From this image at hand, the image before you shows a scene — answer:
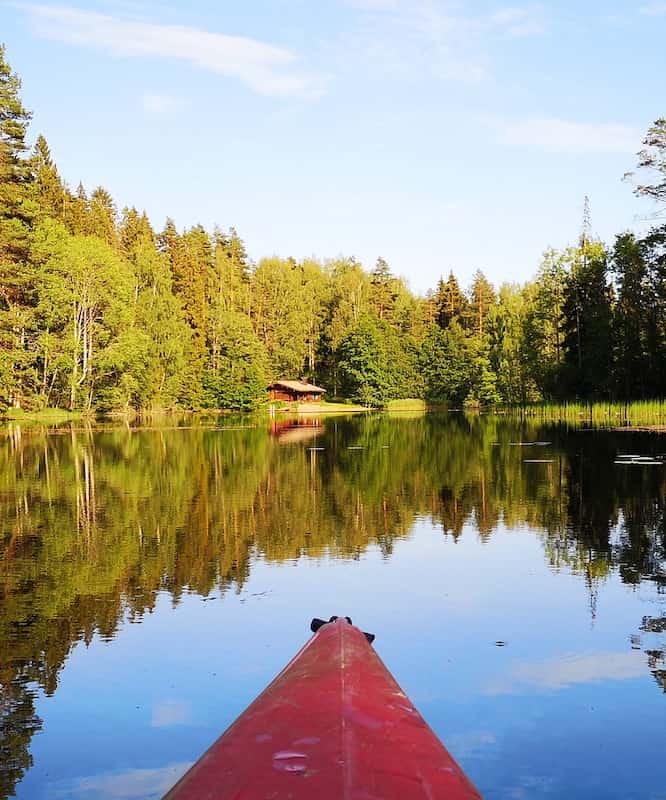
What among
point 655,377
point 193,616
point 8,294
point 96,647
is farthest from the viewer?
point 655,377

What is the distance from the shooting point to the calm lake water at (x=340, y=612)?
5.24 meters

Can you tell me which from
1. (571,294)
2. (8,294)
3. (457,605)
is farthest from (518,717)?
(571,294)

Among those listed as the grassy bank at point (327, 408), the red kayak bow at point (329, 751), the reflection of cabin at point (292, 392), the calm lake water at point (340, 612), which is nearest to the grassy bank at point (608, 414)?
the calm lake water at point (340, 612)

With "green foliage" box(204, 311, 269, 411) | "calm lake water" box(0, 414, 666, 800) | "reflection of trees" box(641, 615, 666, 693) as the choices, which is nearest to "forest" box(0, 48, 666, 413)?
"green foliage" box(204, 311, 269, 411)

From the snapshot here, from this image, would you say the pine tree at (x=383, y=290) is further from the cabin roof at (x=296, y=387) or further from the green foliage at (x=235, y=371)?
the green foliage at (x=235, y=371)

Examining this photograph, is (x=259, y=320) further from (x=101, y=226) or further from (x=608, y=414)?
(x=608, y=414)

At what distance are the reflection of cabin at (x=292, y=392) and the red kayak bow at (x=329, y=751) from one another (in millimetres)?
76546

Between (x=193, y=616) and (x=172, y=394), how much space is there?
58302 millimetres

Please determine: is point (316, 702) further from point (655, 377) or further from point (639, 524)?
point (655, 377)

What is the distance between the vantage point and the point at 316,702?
4.30 m

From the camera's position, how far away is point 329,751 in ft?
11.8

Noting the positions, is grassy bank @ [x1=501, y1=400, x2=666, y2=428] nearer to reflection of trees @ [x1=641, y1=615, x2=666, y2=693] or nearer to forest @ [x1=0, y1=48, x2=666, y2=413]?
forest @ [x1=0, y1=48, x2=666, y2=413]

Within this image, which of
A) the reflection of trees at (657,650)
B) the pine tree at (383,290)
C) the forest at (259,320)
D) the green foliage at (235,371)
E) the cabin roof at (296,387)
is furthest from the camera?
the pine tree at (383,290)

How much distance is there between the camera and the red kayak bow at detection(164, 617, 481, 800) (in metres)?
3.35
